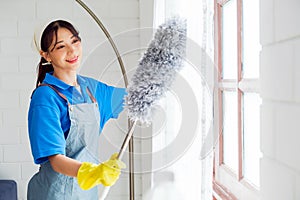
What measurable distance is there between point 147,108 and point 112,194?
1438mm

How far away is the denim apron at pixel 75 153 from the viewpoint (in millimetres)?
1629

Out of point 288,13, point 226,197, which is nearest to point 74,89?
point 226,197

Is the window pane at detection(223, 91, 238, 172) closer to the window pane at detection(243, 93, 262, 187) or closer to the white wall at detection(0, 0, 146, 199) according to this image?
the window pane at detection(243, 93, 262, 187)

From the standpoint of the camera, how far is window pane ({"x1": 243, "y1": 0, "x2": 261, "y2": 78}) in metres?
1.26

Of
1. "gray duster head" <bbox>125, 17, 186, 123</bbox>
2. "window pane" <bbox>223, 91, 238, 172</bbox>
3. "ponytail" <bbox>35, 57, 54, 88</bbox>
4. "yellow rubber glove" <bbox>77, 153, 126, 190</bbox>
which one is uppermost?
"ponytail" <bbox>35, 57, 54, 88</bbox>

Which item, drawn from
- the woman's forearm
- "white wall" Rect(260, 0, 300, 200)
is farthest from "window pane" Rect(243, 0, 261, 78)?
"white wall" Rect(260, 0, 300, 200)

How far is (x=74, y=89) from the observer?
1677 mm

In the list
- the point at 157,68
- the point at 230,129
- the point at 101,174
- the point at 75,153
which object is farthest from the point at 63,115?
the point at 157,68

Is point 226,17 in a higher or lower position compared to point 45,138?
higher

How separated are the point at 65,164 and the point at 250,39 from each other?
656mm

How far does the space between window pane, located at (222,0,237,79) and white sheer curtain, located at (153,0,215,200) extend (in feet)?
1.36

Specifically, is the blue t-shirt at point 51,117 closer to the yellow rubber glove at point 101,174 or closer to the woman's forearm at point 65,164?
the woman's forearm at point 65,164

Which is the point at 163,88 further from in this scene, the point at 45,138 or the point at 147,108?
the point at 45,138

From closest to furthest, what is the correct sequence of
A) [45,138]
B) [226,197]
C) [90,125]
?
1. [226,197]
2. [45,138]
3. [90,125]
